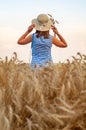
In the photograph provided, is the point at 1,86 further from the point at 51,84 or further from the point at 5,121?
the point at 5,121

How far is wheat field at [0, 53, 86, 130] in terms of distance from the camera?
7.57 feet

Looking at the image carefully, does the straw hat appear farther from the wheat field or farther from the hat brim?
the wheat field

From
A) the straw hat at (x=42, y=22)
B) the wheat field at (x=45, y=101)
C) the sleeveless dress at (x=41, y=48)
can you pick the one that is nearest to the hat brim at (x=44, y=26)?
the straw hat at (x=42, y=22)

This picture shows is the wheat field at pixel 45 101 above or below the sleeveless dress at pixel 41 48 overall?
below

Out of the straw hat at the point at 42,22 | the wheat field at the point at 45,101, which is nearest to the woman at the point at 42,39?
the straw hat at the point at 42,22

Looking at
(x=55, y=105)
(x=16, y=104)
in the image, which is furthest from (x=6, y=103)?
(x=55, y=105)

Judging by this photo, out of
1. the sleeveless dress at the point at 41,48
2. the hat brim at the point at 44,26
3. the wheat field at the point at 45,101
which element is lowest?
the wheat field at the point at 45,101

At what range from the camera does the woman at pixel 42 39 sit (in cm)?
618

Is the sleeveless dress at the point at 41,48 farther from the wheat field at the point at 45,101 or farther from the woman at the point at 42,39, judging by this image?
the wheat field at the point at 45,101

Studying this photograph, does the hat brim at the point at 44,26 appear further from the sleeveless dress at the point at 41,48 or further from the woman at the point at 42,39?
the sleeveless dress at the point at 41,48

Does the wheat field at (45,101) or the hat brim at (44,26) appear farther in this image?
the hat brim at (44,26)

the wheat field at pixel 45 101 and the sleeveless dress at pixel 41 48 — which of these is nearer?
the wheat field at pixel 45 101

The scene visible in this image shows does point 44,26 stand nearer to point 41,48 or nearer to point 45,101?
point 41,48

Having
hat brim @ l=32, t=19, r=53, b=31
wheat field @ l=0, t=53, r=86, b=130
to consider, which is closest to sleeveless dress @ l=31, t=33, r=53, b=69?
hat brim @ l=32, t=19, r=53, b=31
